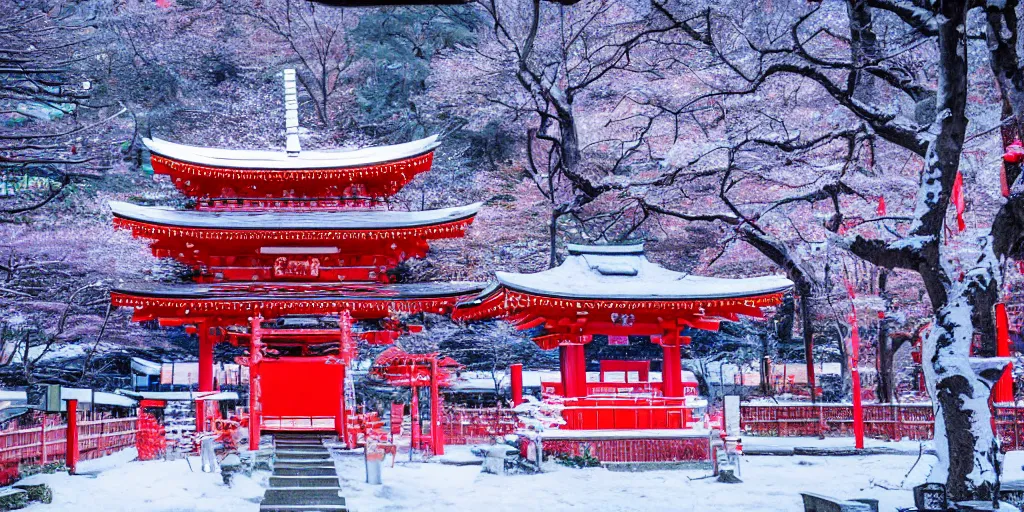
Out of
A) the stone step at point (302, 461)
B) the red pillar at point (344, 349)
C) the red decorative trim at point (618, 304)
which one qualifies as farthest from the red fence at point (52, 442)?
the red decorative trim at point (618, 304)

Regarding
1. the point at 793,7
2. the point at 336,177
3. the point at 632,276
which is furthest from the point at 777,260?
the point at 336,177

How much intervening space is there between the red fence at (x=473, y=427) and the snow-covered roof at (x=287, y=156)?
21.3 feet

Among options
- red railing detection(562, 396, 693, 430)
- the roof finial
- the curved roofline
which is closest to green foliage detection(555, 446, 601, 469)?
red railing detection(562, 396, 693, 430)

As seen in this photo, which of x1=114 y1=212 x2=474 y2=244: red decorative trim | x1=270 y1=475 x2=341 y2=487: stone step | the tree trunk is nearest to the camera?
x1=270 y1=475 x2=341 y2=487: stone step

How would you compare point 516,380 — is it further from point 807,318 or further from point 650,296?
point 807,318

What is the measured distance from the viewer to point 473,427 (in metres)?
24.2

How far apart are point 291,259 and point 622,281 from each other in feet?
26.2

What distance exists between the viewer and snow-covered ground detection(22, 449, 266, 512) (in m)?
14.0

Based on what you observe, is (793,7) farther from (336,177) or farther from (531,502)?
(531,502)

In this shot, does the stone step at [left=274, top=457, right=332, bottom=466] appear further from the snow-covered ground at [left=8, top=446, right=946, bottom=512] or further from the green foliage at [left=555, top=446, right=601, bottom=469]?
the green foliage at [left=555, top=446, right=601, bottom=469]

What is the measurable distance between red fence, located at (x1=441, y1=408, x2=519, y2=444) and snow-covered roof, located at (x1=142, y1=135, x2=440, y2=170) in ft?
21.3

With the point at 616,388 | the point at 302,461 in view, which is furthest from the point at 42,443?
the point at 616,388

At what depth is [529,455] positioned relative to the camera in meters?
19.2

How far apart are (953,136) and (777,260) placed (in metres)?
13.1
